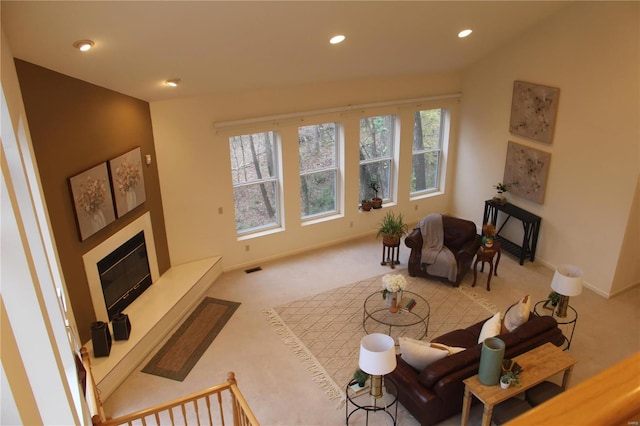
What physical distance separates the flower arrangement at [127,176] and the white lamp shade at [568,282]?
4.93 m

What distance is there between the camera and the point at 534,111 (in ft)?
23.6

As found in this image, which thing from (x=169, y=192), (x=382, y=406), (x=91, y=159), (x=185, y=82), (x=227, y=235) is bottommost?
(x=382, y=406)

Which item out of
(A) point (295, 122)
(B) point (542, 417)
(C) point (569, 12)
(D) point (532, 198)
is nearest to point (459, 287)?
(D) point (532, 198)

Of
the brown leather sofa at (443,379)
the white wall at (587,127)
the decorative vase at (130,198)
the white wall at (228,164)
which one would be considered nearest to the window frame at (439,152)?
the white wall at (228,164)

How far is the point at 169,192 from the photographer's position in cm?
689

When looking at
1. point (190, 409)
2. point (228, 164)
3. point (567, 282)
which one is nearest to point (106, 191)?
point (228, 164)

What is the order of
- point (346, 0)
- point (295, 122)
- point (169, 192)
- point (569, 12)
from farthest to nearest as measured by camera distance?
point (295, 122)
point (169, 192)
point (569, 12)
point (346, 0)

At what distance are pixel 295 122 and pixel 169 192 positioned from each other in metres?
2.01

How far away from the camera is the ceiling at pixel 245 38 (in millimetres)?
3734

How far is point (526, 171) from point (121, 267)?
569 centimetres

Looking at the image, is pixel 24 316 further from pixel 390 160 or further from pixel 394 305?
pixel 390 160

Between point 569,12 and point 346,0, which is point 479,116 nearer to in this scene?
point 569,12

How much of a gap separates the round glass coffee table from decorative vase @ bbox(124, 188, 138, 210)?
3085mm

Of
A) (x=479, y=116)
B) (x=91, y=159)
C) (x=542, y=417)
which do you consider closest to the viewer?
(x=542, y=417)
